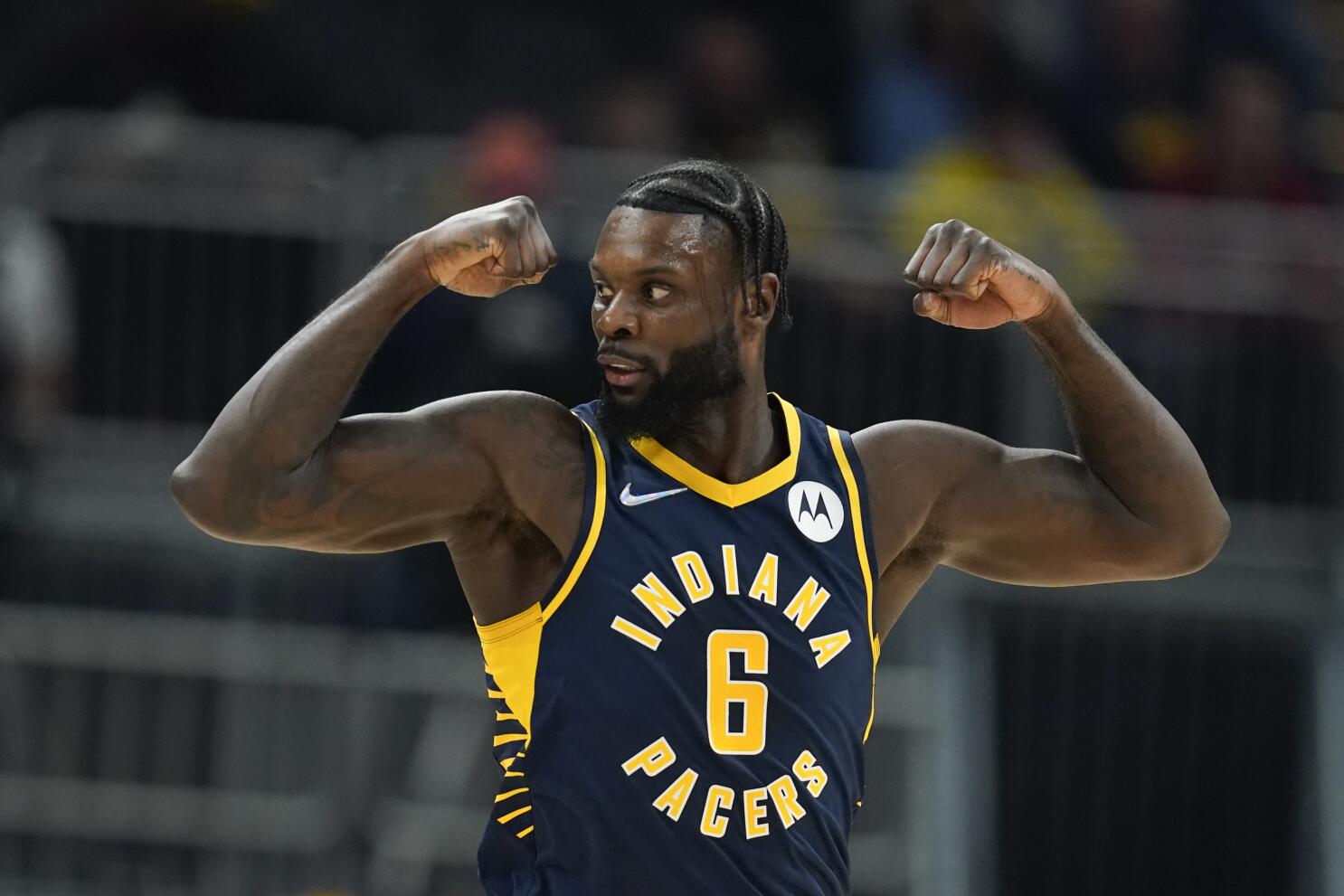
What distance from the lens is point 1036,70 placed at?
1231 cm

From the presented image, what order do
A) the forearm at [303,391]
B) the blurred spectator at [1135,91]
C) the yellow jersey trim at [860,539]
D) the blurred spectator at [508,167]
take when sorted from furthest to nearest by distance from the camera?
the blurred spectator at [1135,91]
the blurred spectator at [508,167]
the yellow jersey trim at [860,539]
the forearm at [303,391]

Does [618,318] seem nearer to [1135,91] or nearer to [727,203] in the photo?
[727,203]

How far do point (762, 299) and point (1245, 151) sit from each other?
655 cm

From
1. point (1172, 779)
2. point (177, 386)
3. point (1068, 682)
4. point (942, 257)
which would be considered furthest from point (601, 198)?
point (942, 257)

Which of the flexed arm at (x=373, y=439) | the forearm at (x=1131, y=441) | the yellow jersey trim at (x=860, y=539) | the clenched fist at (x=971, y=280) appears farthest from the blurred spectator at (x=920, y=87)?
the flexed arm at (x=373, y=439)

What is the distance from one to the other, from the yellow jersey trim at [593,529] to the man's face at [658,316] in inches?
2.6

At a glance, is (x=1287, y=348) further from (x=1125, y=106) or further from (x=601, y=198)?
(x=601, y=198)

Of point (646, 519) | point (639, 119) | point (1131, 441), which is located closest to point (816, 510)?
point (646, 519)

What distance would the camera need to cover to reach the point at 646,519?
5.15m

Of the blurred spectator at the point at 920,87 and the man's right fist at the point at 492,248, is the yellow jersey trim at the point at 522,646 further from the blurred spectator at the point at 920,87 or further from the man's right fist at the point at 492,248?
the blurred spectator at the point at 920,87

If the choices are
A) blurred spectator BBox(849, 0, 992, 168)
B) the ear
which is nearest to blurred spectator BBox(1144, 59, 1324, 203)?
blurred spectator BBox(849, 0, 992, 168)

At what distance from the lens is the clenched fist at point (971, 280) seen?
525 cm

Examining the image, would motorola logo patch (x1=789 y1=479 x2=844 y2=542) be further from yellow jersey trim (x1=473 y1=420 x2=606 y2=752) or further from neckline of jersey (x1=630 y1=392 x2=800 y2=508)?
yellow jersey trim (x1=473 y1=420 x2=606 y2=752)

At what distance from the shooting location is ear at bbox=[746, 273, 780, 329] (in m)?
5.37
